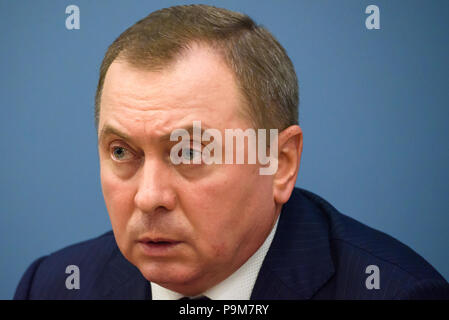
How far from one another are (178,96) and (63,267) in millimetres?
1080

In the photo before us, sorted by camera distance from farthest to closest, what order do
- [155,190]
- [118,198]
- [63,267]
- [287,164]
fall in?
[63,267], [287,164], [118,198], [155,190]

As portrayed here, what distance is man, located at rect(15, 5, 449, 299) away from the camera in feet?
5.52

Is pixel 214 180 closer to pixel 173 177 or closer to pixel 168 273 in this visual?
pixel 173 177

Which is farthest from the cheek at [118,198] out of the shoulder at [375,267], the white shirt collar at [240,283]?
the shoulder at [375,267]

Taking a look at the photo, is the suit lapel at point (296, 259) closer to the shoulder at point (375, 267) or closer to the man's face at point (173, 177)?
the shoulder at point (375, 267)

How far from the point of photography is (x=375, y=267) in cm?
194

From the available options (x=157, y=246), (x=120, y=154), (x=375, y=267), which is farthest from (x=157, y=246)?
(x=375, y=267)

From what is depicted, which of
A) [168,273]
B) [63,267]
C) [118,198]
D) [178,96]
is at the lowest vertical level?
[63,267]

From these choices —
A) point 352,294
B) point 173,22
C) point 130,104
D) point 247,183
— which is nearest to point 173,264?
point 247,183

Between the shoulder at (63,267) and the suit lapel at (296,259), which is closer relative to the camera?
the suit lapel at (296,259)

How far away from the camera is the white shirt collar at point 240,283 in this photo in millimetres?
1917

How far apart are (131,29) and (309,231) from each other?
3.02 ft

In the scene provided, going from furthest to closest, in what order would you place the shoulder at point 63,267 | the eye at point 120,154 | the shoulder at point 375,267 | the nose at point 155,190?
the shoulder at point 63,267 → the shoulder at point 375,267 → the eye at point 120,154 → the nose at point 155,190

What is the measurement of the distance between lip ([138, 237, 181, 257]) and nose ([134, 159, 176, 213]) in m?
0.10
